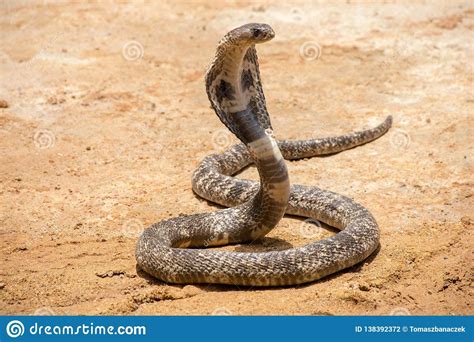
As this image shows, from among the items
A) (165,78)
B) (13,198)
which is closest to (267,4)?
(165,78)

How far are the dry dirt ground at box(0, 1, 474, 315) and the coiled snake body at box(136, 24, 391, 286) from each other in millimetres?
175

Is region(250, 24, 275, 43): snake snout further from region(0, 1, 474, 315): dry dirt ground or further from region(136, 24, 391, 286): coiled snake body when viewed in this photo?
region(0, 1, 474, 315): dry dirt ground

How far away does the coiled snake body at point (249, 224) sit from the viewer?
821 cm

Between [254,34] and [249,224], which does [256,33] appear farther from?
[249,224]

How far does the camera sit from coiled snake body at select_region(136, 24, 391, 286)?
323 inches

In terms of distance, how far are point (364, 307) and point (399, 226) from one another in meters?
2.16

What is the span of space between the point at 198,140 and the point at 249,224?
3.89 m

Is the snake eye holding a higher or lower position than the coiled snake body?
higher

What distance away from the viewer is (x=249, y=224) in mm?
9320

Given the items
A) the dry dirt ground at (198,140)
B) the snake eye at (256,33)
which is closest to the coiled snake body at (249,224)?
the snake eye at (256,33)

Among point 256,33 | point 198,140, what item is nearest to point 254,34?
point 256,33

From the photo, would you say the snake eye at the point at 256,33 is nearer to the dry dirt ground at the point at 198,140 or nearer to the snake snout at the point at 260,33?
the snake snout at the point at 260,33

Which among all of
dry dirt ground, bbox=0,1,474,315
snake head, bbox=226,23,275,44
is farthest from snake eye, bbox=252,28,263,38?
dry dirt ground, bbox=0,1,474,315

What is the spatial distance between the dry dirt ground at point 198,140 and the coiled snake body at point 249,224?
0.17 m
